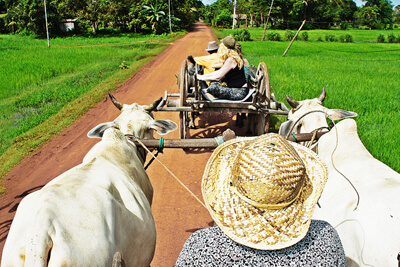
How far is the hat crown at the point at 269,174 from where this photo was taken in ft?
4.07

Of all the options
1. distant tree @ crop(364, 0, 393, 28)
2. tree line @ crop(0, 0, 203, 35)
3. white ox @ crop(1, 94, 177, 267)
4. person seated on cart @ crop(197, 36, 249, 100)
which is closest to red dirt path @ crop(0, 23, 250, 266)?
white ox @ crop(1, 94, 177, 267)

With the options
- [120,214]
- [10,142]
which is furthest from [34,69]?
[120,214]

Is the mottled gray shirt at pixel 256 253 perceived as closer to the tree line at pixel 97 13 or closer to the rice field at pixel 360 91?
the rice field at pixel 360 91

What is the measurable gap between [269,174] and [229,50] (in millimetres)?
3787

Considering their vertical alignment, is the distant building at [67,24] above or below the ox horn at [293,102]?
above

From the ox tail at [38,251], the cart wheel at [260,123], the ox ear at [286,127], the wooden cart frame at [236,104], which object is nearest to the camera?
the ox tail at [38,251]

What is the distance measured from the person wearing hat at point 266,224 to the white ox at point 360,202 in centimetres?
69

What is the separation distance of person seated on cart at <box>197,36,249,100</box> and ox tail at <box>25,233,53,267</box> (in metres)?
3.59

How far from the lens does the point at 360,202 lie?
2.14 m

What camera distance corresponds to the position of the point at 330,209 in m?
2.44

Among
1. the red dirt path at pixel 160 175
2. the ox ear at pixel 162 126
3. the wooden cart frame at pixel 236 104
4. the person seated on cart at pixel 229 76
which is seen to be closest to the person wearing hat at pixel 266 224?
the ox ear at pixel 162 126

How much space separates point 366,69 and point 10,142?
12.9m

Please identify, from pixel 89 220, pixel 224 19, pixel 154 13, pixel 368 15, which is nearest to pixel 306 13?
pixel 368 15

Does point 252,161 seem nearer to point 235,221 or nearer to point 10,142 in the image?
point 235,221
